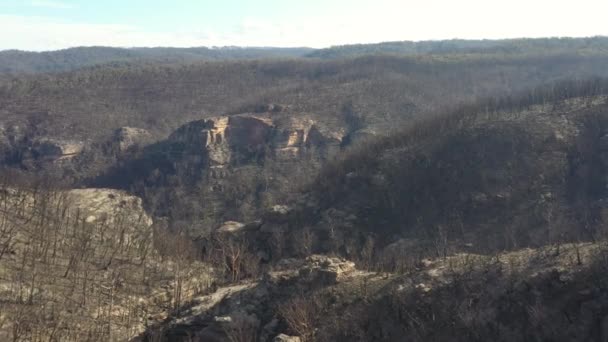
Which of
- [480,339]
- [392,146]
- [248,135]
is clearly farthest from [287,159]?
[480,339]

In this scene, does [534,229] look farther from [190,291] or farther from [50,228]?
[50,228]

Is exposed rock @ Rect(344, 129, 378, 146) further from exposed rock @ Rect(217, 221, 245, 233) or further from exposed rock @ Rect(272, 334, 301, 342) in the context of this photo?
exposed rock @ Rect(272, 334, 301, 342)

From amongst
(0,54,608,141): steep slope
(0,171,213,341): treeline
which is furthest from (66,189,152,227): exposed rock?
(0,54,608,141): steep slope

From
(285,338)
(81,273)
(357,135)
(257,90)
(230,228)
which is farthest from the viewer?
(257,90)

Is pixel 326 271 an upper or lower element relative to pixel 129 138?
upper

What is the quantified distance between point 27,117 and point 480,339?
13055 cm

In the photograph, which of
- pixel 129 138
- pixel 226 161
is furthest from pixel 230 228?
pixel 129 138

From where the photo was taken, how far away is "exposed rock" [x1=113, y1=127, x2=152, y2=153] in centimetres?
12519

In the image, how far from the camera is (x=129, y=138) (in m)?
128

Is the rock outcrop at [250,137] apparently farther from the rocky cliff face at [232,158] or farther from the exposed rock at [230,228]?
the exposed rock at [230,228]

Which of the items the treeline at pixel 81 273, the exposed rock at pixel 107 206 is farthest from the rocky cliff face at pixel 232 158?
the treeline at pixel 81 273

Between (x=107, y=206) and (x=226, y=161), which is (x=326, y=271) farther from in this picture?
(x=226, y=161)

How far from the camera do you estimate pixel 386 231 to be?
59.2m

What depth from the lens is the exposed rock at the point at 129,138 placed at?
125188 mm
